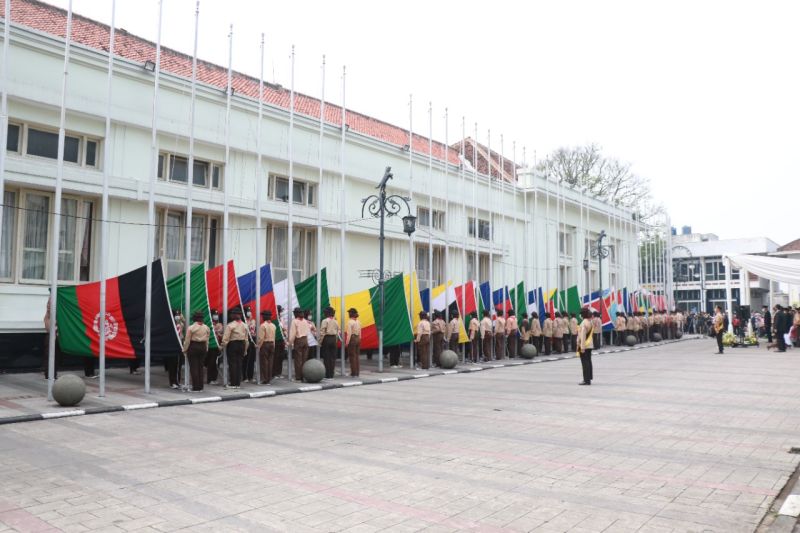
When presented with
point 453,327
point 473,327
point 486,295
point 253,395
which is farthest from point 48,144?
point 486,295

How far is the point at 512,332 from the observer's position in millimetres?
23453

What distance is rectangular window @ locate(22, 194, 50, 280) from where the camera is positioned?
16281 mm

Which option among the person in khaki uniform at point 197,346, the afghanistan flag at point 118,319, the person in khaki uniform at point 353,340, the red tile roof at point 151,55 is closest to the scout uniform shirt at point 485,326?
the person in khaki uniform at point 353,340

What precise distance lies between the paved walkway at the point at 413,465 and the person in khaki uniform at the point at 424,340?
21.5 feet

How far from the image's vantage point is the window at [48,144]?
51.8 feet

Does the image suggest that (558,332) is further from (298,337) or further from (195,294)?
(195,294)

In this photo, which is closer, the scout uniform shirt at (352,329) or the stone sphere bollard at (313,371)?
the stone sphere bollard at (313,371)

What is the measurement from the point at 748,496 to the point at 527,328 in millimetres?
18855

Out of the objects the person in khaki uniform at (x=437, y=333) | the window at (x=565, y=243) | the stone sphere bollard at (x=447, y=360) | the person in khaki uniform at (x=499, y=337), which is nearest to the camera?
the stone sphere bollard at (x=447, y=360)

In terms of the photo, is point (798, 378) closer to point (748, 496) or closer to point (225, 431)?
point (748, 496)

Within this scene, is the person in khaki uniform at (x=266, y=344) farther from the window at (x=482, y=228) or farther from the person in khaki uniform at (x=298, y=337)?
the window at (x=482, y=228)

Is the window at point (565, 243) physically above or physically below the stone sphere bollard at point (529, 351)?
above

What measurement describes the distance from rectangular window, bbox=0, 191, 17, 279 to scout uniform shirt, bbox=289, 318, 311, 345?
25.0 feet

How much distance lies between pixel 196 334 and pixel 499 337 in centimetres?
1309
